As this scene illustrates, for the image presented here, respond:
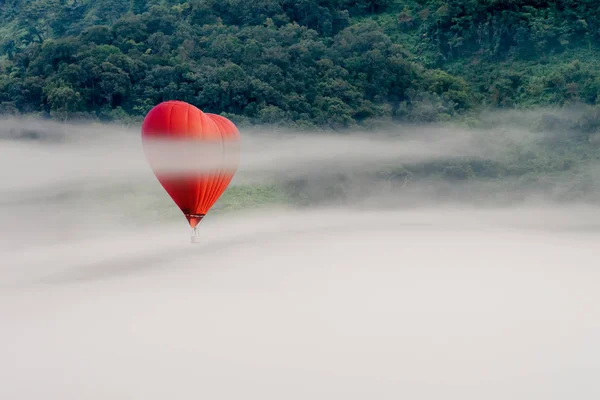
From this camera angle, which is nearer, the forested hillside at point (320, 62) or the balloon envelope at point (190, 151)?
the balloon envelope at point (190, 151)

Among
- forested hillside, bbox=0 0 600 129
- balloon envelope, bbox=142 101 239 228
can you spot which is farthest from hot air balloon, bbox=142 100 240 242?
forested hillside, bbox=0 0 600 129

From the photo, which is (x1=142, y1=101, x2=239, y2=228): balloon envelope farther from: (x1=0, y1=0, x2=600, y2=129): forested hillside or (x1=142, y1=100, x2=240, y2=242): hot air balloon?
(x1=0, y1=0, x2=600, y2=129): forested hillside

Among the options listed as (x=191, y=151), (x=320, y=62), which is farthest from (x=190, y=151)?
(x=320, y=62)

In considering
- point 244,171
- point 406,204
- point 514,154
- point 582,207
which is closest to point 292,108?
point 244,171

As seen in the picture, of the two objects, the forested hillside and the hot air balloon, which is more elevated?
the forested hillside

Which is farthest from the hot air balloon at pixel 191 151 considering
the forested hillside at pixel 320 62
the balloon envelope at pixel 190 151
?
the forested hillside at pixel 320 62

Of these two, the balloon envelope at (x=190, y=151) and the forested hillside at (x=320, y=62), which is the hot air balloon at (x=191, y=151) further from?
the forested hillside at (x=320, y=62)

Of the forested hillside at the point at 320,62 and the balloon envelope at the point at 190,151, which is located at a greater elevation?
the forested hillside at the point at 320,62
